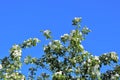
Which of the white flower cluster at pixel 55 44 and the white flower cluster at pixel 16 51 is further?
the white flower cluster at pixel 55 44

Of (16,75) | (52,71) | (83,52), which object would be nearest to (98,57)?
(83,52)

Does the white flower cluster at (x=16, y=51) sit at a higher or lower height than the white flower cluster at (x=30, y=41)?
lower

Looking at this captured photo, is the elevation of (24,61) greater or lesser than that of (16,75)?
greater

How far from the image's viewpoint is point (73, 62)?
2192 cm

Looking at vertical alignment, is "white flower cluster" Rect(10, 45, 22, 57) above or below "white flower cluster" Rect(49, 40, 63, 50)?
below

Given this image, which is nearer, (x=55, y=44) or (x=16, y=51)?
(x=16, y=51)

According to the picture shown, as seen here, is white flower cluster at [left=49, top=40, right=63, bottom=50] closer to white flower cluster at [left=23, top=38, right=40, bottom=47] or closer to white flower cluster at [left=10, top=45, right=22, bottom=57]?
white flower cluster at [left=23, top=38, right=40, bottom=47]

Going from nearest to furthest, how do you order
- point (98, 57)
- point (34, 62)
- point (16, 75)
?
point (16, 75) < point (98, 57) < point (34, 62)

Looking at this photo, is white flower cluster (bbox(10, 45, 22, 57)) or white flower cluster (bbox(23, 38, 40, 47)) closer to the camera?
white flower cluster (bbox(10, 45, 22, 57))

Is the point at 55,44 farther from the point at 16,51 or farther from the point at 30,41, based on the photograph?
the point at 16,51

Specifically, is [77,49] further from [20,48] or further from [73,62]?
[20,48]

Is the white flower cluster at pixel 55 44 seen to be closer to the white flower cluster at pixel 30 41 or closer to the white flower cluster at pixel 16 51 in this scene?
the white flower cluster at pixel 30 41

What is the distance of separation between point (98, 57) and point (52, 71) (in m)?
2.39

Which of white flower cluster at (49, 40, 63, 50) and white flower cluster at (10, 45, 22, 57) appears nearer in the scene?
white flower cluster at (10, 45, 22, 57)
